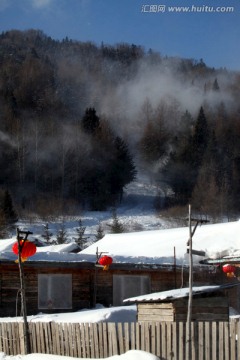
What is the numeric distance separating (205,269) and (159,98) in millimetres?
114026

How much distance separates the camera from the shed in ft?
50.5

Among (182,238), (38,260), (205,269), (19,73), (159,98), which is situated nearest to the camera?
(38,260)

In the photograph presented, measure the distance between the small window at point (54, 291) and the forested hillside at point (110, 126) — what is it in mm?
47665

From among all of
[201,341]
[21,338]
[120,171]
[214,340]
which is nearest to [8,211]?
[120,171]

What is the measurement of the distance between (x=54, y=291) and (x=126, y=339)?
1158cm

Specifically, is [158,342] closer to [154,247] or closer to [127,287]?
[127,287]

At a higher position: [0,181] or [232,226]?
[0,181]

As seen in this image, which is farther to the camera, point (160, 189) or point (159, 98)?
point (159, 98)

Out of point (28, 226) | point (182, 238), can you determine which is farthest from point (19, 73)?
point (182, 238)

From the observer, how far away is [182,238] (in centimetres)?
3406

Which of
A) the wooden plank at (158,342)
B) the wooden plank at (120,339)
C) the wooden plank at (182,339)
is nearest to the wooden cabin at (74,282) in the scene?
the wooden plank at (120,339)

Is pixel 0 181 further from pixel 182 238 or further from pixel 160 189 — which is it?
pixel 182 238

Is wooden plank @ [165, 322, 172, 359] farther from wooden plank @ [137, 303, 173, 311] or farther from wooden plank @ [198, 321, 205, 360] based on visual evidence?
wooden plank @ [137, 303, 173, 311]

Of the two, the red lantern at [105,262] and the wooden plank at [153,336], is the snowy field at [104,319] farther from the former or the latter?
the red lantern at [105,262]
